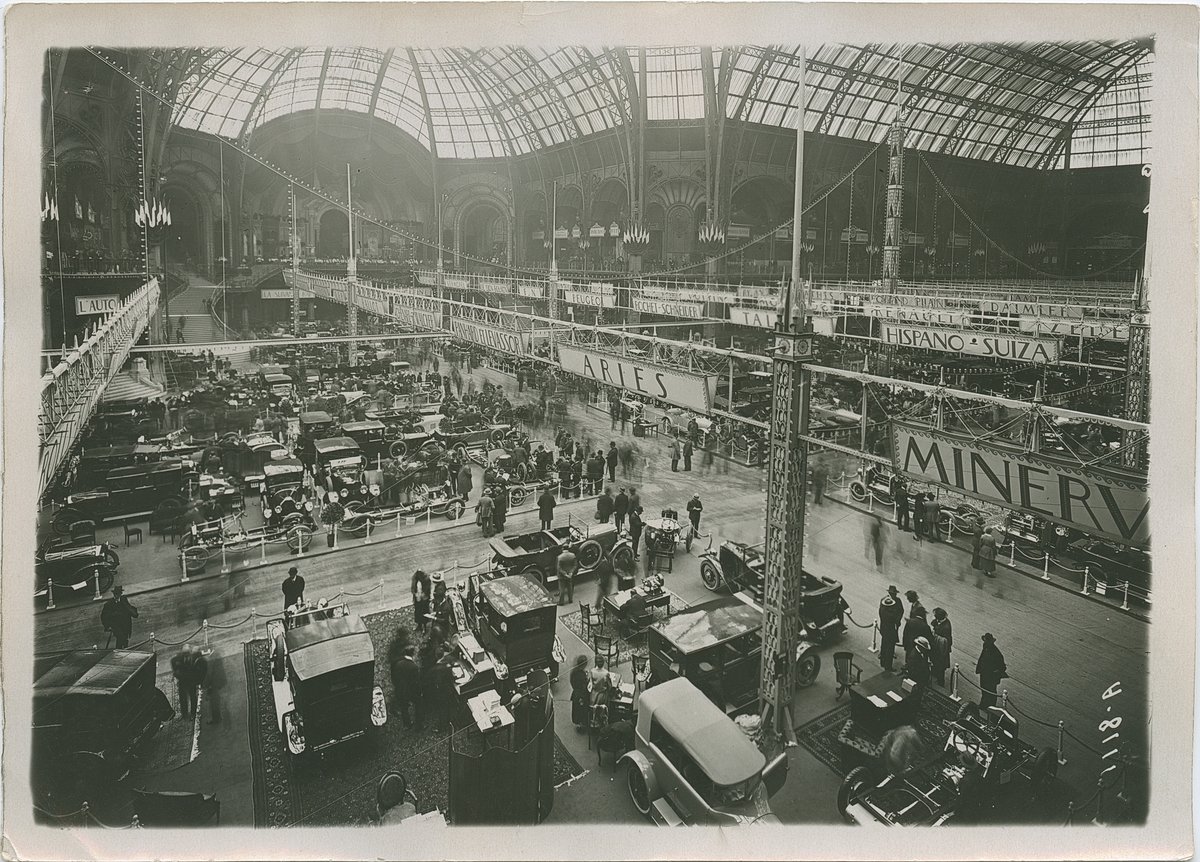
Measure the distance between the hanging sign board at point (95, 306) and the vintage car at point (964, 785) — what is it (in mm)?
12958

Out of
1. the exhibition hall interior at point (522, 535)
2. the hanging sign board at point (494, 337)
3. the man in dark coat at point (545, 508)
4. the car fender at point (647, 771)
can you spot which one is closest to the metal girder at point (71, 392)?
the exhibition hall interior at point (522, 535)

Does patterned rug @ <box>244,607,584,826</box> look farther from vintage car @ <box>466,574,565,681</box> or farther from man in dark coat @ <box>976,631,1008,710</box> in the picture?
man in dark coat @ <box>976,631,1008,710</box>

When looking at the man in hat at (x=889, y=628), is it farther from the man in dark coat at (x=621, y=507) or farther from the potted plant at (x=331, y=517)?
the potted plant at (x=331, y=517)

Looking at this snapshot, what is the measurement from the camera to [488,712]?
27.8ft

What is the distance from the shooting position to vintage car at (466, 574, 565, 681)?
35.5 feet

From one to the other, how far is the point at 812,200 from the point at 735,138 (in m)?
9.42

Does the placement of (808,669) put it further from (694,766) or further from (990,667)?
Result: (694,766)

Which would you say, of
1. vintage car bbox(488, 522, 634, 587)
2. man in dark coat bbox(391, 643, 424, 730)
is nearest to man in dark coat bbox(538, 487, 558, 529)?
vintage car bbox(488, 522, 634, 587)

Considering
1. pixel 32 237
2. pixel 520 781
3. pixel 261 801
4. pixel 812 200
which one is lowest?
pixel 261 801

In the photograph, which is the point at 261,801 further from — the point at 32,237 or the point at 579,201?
the point at 579,201

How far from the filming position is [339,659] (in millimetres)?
9109

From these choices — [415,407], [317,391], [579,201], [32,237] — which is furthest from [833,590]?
[579,201]

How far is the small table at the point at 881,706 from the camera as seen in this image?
947 centimetres

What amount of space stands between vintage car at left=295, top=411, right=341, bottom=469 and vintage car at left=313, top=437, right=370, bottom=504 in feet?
1.40
